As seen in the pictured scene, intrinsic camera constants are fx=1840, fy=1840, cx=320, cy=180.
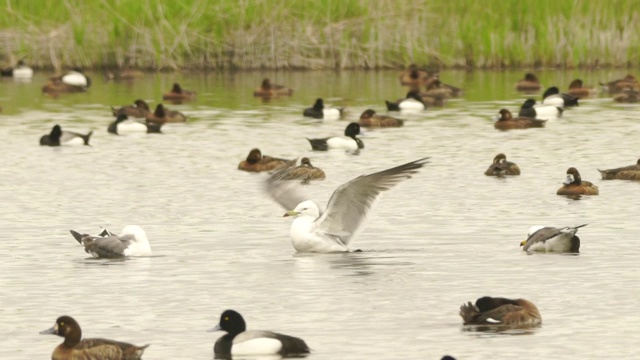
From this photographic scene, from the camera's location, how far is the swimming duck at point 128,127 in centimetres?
3703

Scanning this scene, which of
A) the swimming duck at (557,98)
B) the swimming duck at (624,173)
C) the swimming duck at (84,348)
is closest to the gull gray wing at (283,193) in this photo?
the swimming duck at (84,348)

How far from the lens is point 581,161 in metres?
30.9

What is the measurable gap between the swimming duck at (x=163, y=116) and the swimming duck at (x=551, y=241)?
19054 mm

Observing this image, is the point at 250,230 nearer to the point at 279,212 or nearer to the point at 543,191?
the point at 279,212

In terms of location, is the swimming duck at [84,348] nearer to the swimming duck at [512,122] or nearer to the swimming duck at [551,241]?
the swimming duck at [551,241]

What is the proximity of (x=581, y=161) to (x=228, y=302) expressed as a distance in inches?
576

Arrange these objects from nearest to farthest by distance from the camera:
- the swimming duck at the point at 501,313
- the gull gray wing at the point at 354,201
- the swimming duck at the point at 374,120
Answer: the swimming duck at the point at 501,313
the gull gray wing at the point at 354,201
the swimming duck at the point at 374,120

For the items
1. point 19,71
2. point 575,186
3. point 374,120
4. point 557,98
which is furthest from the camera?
point 19,71

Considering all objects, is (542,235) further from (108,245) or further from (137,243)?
(108,245)

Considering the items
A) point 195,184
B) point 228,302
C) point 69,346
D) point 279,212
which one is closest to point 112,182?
point 195,184

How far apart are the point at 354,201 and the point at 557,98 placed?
2098 centimetres

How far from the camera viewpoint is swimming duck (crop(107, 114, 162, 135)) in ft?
121

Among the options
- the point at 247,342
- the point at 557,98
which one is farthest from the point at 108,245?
the point at 557,98

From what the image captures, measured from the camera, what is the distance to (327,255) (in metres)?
20.5
